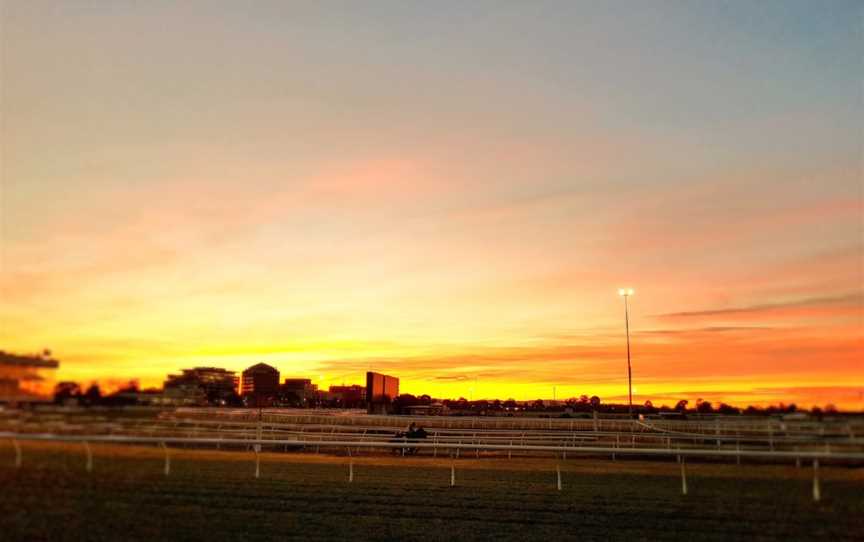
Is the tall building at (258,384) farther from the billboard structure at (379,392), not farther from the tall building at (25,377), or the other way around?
the billboard structure at (379,392)

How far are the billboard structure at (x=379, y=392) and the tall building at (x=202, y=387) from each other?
29737 mm

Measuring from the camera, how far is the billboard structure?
46.7 m

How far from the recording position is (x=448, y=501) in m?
14.0

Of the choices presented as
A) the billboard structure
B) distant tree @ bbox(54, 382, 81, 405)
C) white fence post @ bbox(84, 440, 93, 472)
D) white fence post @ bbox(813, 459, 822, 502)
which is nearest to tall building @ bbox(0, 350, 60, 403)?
distant tree @ bbox(54, 382, 81, 405)

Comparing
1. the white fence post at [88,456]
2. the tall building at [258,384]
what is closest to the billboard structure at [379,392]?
the tall building at [258,384]

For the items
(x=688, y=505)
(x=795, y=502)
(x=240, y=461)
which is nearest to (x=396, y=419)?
(x=240, y=461)

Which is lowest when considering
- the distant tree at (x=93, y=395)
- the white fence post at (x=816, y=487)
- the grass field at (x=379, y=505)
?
the grass field at (x=379, y=505)

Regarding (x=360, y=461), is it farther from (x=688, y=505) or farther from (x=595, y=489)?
(x=688, y=505)

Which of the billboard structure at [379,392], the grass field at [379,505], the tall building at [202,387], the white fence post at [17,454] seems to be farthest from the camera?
the billboard structure at [379,392]

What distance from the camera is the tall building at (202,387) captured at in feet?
40.6

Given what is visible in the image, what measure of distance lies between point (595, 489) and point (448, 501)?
396 cm

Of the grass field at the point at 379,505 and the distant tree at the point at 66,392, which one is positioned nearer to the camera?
the grass field at the point at 379,505

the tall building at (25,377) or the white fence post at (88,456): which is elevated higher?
the tall building at (25,377)

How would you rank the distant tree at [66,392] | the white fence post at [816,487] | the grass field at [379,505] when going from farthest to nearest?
1. the distant tree at [66,392]
2. the grass field at [379,505]
3. the white fence post at [816,487]
